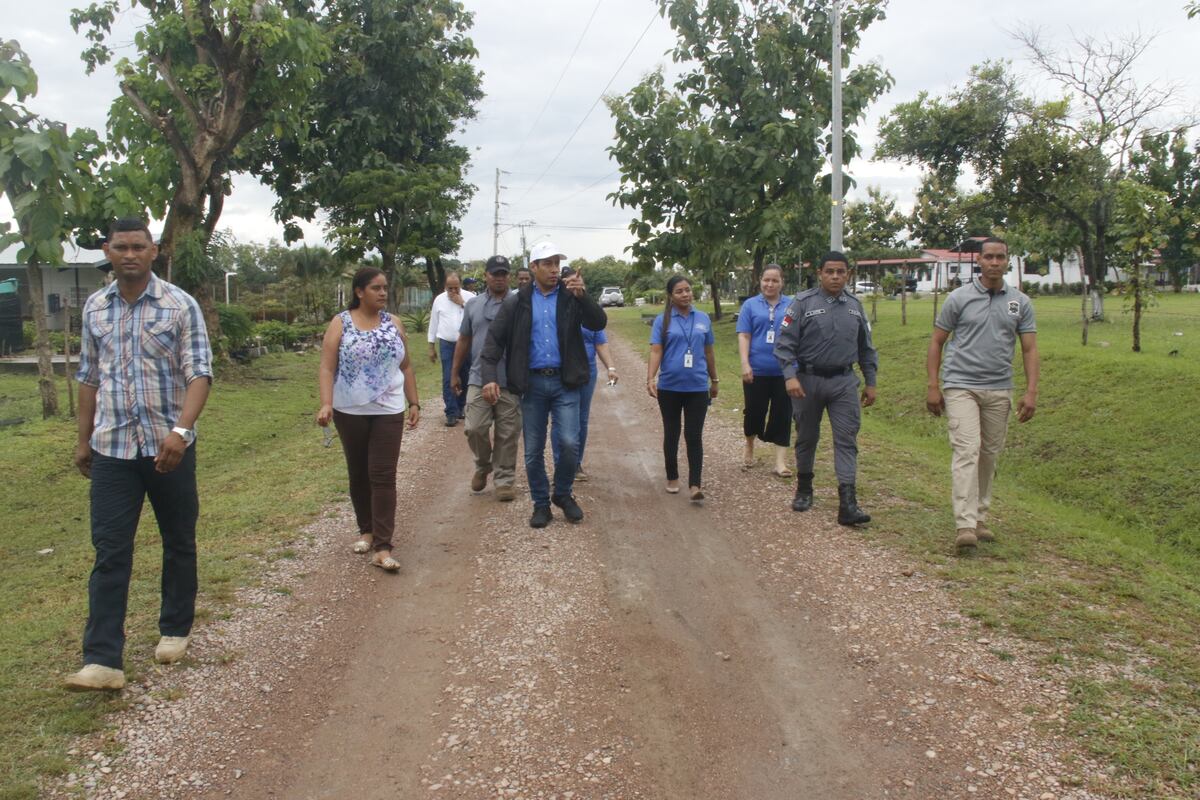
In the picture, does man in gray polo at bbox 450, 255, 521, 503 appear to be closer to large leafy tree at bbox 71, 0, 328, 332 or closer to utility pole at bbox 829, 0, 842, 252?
large leafy tree at bbox 71, 0, 328, 332

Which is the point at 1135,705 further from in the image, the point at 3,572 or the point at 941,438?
the point at 941,438

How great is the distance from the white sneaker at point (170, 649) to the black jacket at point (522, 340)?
2738 millimetres

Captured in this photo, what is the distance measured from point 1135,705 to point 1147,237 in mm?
11211

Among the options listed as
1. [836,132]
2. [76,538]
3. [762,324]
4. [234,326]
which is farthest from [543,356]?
[234,326]

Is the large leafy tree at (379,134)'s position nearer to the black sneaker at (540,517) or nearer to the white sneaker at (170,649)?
the black sneaker at (540,517)

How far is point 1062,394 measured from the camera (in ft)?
37.0

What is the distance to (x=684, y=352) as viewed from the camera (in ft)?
23.3

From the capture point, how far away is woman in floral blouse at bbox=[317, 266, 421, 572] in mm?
5504

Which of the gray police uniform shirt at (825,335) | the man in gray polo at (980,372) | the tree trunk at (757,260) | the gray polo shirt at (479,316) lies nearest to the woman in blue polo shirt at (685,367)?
the gray police uniform shirt at (825,335)

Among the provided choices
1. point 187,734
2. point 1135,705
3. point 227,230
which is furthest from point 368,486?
point 227,230

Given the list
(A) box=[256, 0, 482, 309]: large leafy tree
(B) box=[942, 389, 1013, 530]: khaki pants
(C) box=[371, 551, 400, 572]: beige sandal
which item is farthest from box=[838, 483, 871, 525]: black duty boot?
(A) box=[256, 0, 482, 309]: large leafy tree

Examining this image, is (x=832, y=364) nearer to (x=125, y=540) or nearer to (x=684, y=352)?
(x=684, y=352)

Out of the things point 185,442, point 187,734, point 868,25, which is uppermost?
point 868,25

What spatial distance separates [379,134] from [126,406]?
20411 mm
